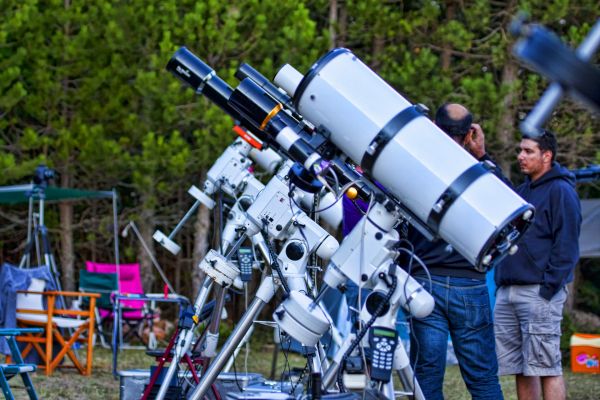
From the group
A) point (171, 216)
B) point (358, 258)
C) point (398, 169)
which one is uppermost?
point (398, 169)

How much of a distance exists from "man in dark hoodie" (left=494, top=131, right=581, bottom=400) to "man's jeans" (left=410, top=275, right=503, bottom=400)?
804 millimetres

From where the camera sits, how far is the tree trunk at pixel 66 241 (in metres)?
13.4

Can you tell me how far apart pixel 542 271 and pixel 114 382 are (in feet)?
16.0

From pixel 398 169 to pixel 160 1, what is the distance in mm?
9155

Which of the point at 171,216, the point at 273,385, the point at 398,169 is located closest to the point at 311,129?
the point at 398,169

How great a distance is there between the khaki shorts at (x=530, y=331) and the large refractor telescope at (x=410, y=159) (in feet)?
6.59

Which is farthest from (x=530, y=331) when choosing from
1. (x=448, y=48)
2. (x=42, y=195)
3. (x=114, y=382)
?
(x=448, y=48)

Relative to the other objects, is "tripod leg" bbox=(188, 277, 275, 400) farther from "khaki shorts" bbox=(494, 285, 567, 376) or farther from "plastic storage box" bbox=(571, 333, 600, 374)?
"plastic storage box" bbox=(571, 333, 600, 374)

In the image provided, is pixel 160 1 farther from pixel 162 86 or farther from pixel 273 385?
pixel 273 385

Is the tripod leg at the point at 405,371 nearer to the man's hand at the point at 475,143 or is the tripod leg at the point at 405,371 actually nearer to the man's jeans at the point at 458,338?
the man's jeans at the point at 458,338

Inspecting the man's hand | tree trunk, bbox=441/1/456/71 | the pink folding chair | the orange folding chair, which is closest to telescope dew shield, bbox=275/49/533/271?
the man's hand

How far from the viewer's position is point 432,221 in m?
3.41

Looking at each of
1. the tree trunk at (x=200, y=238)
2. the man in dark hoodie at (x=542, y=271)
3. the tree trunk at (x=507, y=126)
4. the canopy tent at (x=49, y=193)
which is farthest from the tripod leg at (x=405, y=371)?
the tree trunk at (x=200, y=238)

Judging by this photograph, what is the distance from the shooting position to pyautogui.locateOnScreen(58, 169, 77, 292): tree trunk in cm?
1336
